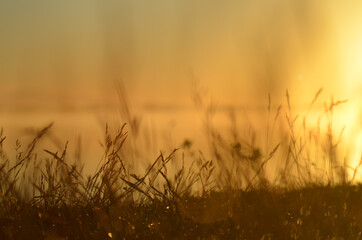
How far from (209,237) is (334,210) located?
897mm

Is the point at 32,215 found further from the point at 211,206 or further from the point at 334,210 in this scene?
the point at 334,210

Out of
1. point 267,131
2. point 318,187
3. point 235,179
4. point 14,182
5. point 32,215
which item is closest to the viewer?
point 32,215

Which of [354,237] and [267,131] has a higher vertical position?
[267,131]

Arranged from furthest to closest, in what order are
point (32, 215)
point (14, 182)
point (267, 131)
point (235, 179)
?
point (267, 131), point (235, 179), point (14, 182), point (32, 215)

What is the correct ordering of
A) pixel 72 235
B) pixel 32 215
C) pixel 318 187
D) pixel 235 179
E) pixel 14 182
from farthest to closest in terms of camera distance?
pixel 318 187, pixel 235 179, pixel 14 182, pixel 32 215, pixel 72 235

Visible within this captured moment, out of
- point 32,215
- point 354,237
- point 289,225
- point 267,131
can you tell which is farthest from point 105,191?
point 267,131

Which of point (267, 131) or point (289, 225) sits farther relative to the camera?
point (267, 131)

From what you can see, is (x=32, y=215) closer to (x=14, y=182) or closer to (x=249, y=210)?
(x=14, y=182)

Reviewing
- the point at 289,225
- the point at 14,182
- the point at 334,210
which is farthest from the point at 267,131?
the point at 14,182

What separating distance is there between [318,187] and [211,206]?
95 cm

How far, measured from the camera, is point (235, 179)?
3412 millimetres

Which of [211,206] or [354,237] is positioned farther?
[211,206]

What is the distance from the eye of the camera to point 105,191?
9.69 feet

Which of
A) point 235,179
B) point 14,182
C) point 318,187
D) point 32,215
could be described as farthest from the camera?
point 318,187
